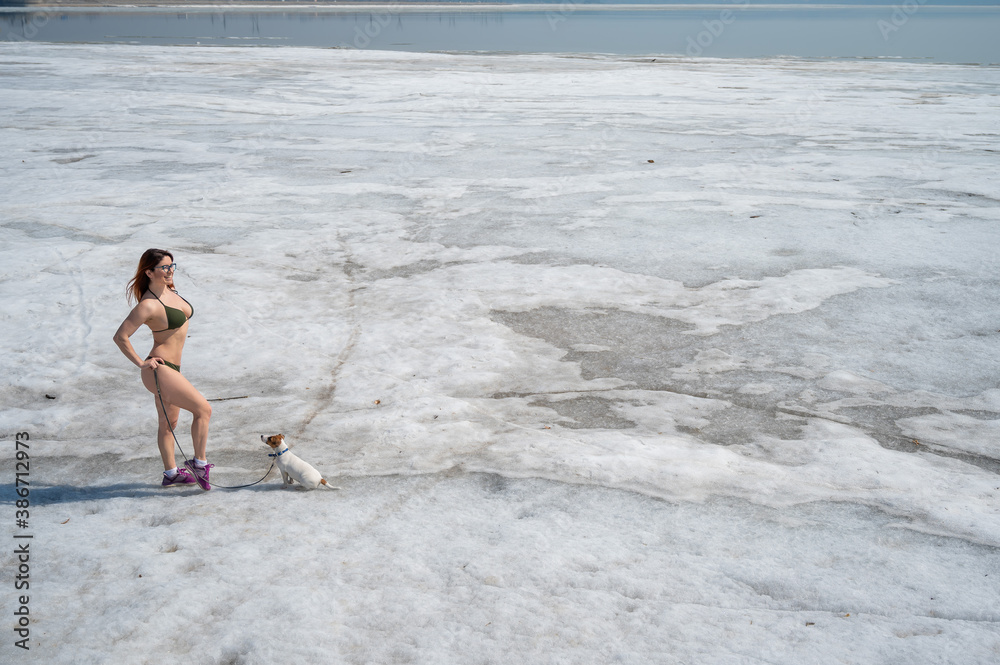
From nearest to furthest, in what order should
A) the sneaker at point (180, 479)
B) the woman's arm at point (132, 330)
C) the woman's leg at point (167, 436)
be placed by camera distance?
the woman's arm at point (132, 330) → the woman's leg at point (167, 436) → the sneaker at point (180, 479)

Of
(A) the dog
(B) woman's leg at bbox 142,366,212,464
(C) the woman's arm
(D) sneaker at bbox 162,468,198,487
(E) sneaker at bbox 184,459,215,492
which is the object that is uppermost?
(C) the woman's arm

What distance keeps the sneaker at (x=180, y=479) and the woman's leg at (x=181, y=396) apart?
0.40 ft

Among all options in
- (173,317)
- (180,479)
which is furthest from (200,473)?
(173,317)

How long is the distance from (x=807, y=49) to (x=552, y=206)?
93.0 feet

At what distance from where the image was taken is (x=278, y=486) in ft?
11.2

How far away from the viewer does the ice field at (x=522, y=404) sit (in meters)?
2.64

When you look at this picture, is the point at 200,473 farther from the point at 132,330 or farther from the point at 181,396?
the point at 132,330

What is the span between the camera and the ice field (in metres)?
2.64

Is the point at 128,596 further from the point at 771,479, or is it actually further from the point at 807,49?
the point at 807,49

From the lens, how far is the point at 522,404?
4.16 metres

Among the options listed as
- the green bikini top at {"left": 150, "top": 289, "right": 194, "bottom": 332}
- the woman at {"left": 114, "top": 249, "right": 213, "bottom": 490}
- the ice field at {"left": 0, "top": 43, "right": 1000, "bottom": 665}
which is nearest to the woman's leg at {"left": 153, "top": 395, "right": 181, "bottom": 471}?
the woman at {"left": 114, "top": 249, "right": 213, "bottom": 490}

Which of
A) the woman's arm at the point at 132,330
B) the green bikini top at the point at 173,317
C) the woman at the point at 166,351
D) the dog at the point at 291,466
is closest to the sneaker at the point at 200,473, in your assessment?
the woman at the point at 166,351

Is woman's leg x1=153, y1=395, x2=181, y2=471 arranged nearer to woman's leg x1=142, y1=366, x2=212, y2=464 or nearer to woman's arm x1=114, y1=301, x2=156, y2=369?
woman's leg x1=142, y1=366, x2=212, y2=464

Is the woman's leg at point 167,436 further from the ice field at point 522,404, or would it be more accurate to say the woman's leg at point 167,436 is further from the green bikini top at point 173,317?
the green bikini top at point 173,317
